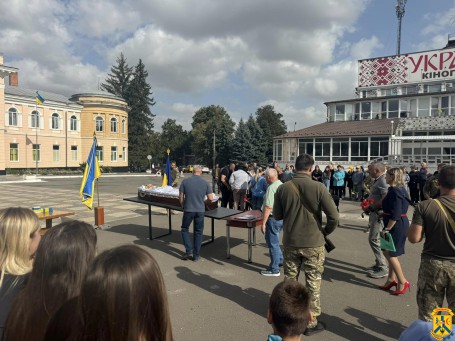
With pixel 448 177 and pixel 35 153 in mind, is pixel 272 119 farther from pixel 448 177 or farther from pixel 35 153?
pixel 448 177

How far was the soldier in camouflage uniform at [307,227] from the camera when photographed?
13.8 feet

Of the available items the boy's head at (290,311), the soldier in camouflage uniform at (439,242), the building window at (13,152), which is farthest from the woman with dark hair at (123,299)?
the building window at (13,152)

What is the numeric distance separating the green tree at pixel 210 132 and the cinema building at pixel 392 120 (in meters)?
24.0

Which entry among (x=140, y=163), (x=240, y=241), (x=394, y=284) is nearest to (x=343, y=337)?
(x=394, y=284)

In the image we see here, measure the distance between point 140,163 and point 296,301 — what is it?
6219 cm

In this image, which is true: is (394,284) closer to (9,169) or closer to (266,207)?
(266,207)

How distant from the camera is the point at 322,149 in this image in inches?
1375

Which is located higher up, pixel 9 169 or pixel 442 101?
pixel 442 101

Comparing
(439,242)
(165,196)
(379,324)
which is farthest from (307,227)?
(165,196)

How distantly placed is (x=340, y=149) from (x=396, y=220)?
30271mm

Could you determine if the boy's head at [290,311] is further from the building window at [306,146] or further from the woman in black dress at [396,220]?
the building window at [306,146]

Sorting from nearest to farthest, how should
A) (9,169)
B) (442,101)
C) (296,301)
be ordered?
(296,301)
(442,101)
(9,169)

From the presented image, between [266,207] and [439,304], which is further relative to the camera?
[266,207]

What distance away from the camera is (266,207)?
19.2 ft
